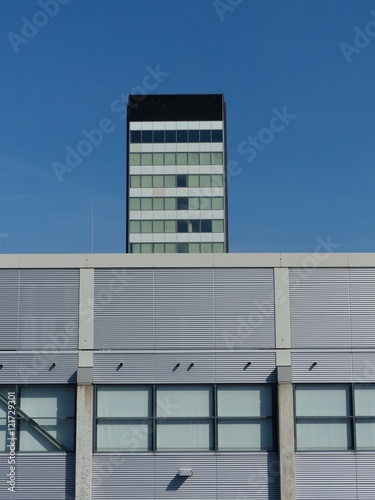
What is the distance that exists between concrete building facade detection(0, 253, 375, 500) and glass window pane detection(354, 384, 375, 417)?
0.10 feet

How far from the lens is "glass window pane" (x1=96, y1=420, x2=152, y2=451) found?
83.9 feet

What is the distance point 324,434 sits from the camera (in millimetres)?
25656

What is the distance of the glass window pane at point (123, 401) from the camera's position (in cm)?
2577

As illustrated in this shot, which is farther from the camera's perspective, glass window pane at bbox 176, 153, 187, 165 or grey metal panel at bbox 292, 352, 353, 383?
glass window pane at bbox 176, 153, 187, 165

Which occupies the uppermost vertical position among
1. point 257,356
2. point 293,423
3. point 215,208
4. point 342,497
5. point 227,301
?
point 215,208

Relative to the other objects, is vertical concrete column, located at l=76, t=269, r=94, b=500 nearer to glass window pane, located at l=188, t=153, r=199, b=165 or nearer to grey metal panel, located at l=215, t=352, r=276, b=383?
grey metal panel, located at l=215, t=352, r=276, b=383

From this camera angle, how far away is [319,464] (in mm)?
25344

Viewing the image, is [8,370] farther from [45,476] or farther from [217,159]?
[217,159]

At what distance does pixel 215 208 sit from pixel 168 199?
592 cm

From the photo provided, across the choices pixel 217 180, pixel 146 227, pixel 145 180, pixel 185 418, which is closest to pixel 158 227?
pixel 146 227

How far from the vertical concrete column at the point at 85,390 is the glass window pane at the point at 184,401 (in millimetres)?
2138

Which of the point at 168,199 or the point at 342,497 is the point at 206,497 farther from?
the point at 168,199

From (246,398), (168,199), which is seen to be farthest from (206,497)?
(168,199)

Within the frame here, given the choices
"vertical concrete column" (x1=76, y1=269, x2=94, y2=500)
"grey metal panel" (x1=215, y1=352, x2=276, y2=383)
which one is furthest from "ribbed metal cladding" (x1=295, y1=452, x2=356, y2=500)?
"vertical concrete column" (x1=76, y1=269, x2=94, y2=500)
